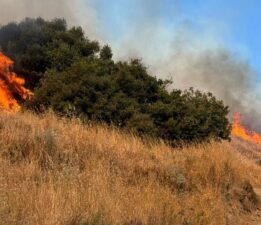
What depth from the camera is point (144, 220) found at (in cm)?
796

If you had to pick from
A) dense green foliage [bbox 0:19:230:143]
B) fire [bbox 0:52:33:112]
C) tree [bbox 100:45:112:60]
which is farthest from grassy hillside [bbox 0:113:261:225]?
tree [bbox 100:45:112:60]

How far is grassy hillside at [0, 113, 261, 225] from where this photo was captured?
23.6 feet

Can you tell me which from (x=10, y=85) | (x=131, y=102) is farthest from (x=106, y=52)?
(x=131, y=102)

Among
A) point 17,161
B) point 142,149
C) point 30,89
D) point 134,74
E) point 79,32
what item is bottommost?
point 17,161

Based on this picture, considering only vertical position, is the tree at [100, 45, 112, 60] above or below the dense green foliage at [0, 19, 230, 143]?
above

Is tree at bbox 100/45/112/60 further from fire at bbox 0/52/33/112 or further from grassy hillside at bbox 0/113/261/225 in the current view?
grassy hillside at bbox 0/113/261/225

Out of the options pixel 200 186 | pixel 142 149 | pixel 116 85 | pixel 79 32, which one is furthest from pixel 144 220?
pixel 79 32

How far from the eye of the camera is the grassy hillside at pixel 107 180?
7.21 metres

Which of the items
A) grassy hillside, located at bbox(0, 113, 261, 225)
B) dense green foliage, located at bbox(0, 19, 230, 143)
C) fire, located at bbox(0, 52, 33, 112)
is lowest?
grassy hillside, located at bbox(0, 113, 261, 225)

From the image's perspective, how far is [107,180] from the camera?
9.43 meters

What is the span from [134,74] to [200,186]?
13.8 meters

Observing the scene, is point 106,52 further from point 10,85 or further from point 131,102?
point 131,102

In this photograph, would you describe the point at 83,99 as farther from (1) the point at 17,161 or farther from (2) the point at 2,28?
(2) the point at 2,28

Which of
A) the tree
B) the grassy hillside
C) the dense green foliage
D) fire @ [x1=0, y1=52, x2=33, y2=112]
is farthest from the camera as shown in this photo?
the tree
